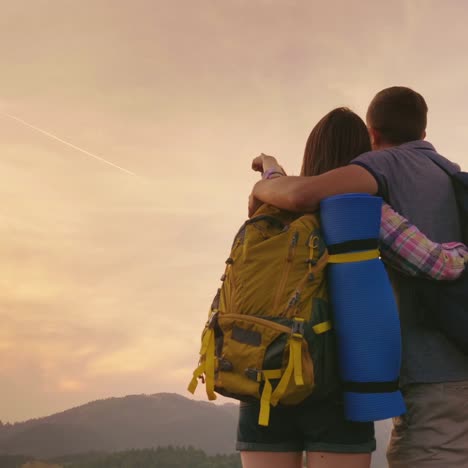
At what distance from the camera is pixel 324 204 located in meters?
3.08

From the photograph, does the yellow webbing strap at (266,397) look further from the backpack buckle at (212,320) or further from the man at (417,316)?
the man at (417,316)

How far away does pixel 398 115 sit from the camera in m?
3.71

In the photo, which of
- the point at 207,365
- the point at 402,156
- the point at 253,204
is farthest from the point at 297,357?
the point at 402,156

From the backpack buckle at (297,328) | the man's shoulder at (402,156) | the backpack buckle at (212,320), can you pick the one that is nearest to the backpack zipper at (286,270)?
the backpack buckle at (297,328)

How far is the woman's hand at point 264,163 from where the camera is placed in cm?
372

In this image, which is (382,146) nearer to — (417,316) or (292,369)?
(417,316)

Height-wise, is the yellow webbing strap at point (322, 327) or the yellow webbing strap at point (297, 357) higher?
the yellow webbing strap at point (322, 327)

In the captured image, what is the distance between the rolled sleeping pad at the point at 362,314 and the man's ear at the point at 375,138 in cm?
86

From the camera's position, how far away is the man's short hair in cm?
371

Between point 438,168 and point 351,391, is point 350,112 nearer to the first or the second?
point 438,168

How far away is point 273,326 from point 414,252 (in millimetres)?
882

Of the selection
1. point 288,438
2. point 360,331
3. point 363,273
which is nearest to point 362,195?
point 363,273

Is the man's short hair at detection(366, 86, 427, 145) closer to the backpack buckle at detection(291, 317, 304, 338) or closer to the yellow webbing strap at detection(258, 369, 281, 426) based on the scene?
the backpack buckle at detection(291, 317, 304, 338)

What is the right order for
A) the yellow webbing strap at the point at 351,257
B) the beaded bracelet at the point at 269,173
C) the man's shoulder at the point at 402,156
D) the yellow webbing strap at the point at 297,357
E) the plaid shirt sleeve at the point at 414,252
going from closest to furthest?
the yellow webbing strap at the point at 297,357, the yellow webbing strap at the point at 351,257, the plaid shirt sleeve at the point at 414,252, the man's shoulder at the point at 402,156, the beaded bracelet at the point at 269,173
